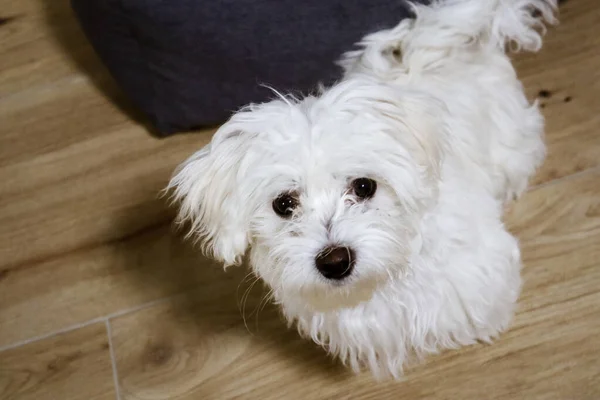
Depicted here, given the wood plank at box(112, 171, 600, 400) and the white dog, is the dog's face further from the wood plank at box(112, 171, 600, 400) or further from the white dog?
the wood plank at box(112, 171, 600, 400)

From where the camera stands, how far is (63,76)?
181 cm

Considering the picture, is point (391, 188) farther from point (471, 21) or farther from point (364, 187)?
point (471, 21)

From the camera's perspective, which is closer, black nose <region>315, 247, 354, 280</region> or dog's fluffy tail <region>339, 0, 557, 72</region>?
black nose <region>315, 247, 354, 280</region>

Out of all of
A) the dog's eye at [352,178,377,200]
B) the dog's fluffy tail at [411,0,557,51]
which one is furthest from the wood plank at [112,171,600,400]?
the dog's eye at [352,178,377,200]

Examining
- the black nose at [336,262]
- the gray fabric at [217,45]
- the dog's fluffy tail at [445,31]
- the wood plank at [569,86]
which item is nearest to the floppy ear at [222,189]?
the black nose at [336,262]

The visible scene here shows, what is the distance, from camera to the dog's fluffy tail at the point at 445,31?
1.13m

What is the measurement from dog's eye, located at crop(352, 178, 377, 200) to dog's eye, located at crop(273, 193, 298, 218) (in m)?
0.08

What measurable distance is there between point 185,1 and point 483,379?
2.91 ft

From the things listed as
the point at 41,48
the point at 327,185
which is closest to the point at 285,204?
the point at 327,185

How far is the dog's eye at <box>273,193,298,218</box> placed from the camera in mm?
937

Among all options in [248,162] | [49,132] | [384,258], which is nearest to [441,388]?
[384,258]

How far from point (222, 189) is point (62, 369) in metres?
0.68

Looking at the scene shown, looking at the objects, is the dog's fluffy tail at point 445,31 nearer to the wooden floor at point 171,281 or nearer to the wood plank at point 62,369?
the wooden floor at point 171,281

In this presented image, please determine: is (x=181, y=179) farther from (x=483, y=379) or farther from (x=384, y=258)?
(x=483, y=379)
